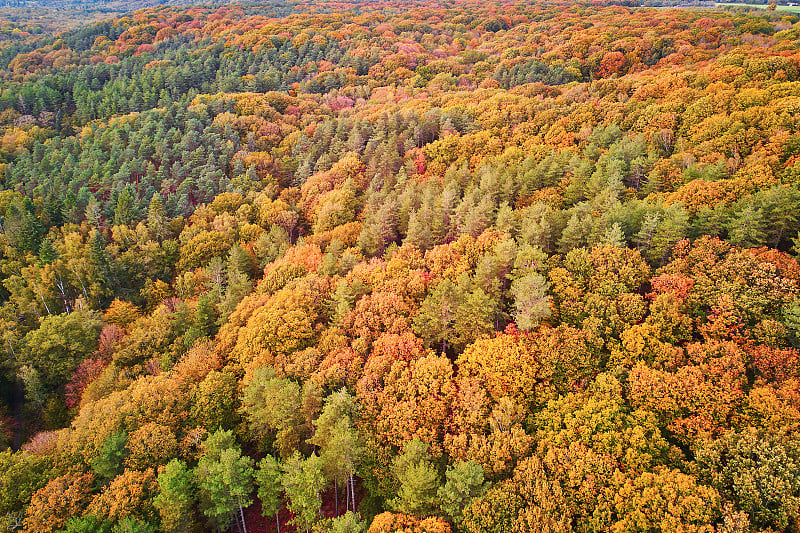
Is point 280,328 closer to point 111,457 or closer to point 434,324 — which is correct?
point 434,324

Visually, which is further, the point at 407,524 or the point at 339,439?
the point at 339,439

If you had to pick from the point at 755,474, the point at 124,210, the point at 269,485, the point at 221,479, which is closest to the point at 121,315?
the point at 124,210

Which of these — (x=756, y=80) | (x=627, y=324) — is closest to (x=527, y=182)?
(x=627, y=324)

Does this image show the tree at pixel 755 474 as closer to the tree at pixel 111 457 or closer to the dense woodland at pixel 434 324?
the dense woodland at pixel 434 324

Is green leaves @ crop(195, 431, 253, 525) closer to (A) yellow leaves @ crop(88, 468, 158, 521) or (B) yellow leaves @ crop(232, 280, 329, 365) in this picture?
(A) yellow leaves @ crop(88, 468, 158, 521)

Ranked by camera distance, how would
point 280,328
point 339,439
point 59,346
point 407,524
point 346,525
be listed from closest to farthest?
1. point 407,524
2. point 346,525
3. point 339,439
4. point 280,328
5. point 59,346

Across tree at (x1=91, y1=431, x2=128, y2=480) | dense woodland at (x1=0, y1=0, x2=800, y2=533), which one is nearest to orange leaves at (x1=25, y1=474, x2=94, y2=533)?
dense woodland at (x1=0, y1=0, x2=800, y2=533)

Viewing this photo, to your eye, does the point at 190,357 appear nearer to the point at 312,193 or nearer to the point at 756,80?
the point at 312,193
